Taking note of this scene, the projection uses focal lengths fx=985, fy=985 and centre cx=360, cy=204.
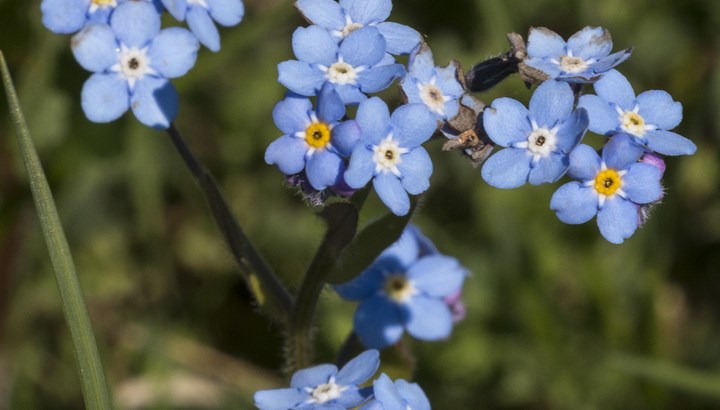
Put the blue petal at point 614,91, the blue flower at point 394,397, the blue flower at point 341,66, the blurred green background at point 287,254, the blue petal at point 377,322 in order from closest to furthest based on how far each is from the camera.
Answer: the blue flower at point 394,397 → the blue flower at point 341,66 → the blue petal at point 614,91 → the blue petal at point 377,322 → the blurred green background at point 287,254

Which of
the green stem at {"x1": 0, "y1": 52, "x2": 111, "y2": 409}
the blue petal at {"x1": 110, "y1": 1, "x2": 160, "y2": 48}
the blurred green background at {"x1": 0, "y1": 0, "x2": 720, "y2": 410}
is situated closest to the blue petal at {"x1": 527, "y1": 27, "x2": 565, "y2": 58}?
the blue petal at {"x1": 110, "y1": 1, "x2": 160, "y2": 48}

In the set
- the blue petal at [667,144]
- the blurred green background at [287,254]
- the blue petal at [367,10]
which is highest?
the blue petal at [367,10]

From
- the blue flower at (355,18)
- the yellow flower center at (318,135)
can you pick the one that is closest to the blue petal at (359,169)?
the yellow flower center at (318,135)

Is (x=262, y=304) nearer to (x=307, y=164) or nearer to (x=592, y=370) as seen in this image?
(x=307, y=164)

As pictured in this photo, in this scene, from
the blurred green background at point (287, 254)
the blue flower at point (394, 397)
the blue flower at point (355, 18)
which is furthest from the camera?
the blurred green background at point (287, 254)

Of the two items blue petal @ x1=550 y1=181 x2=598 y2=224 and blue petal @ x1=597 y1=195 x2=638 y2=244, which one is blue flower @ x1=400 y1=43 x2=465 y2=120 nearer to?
blue petal @ x1=550 y1=181 x2=598 y2=224

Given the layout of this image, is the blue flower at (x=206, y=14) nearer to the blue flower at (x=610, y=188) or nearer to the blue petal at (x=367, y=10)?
the blue petal at (x=367, y=10)
